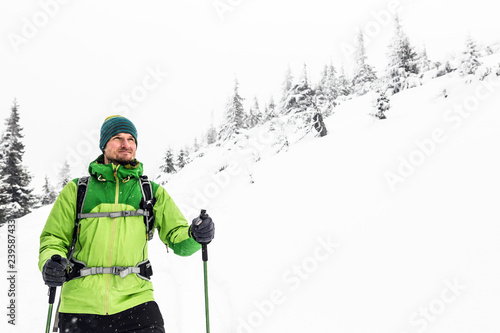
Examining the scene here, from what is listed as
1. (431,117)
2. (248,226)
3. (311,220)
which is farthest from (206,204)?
(431,117)

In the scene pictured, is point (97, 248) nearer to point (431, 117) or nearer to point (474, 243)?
point (474, 243)

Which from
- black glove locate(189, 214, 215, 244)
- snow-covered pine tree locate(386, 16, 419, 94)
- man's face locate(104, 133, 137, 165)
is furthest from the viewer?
snow-covered pine tree locate(386, 16, 419, 94)

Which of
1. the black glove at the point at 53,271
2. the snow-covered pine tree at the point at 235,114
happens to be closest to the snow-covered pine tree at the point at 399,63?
the snow-covered pine tree at the point at 235,114

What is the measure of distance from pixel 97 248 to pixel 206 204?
11.9m

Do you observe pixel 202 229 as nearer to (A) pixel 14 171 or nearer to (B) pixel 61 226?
(B) pixel 61 226

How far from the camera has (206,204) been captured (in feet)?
46.8

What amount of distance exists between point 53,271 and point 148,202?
0.89 metres

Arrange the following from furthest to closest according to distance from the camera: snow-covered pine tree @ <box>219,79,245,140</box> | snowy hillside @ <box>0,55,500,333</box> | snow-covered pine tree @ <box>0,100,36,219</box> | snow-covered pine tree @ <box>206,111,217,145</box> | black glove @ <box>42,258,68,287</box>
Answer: snow-covered pine tree @ <box>206,111,217,145</box> < snow-covered pine tree @ <box>219,79,245,140</box> < snow-covered pine tree @ <box>0,100,36,219</box> < snowy hillside @ <box>0,55,500,333</box> < black glove @ <box>42,258,68,287</box>

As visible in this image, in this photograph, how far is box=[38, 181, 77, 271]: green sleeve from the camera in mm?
2420

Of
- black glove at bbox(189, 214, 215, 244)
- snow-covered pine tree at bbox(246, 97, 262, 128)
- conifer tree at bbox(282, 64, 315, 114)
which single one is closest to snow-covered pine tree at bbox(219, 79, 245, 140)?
snow-covered pine tree at bbox(246, 97, 262, 128)

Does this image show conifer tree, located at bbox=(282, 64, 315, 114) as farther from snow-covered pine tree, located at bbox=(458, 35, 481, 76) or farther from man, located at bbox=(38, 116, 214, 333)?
man, located at bbox=(38, 116, 214, 333)

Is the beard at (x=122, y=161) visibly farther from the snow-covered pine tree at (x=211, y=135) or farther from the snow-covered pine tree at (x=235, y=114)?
the snow-covered pine tree at (x=211, y=135)

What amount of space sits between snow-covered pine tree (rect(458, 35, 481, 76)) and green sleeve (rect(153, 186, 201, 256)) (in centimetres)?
1791

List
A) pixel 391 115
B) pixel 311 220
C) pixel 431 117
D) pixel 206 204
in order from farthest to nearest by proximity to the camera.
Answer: pixel 391 115 < pixel 206 204 < pixel 431 117 < pixel 311 220
